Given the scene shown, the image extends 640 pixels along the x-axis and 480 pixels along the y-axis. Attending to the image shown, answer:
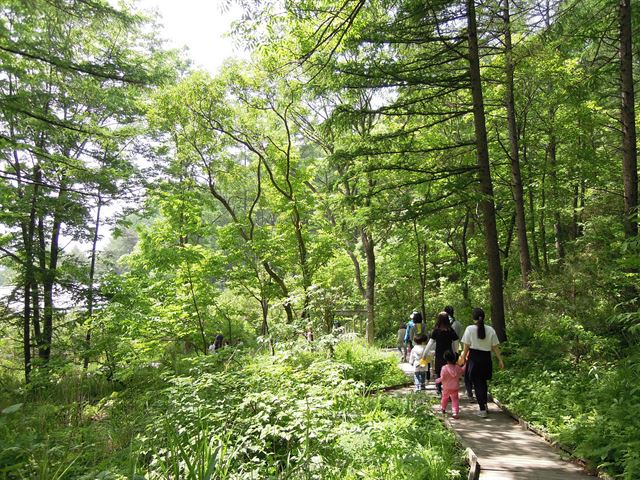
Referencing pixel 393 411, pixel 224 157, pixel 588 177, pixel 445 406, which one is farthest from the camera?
pixel 224 157

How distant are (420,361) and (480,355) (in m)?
1.14

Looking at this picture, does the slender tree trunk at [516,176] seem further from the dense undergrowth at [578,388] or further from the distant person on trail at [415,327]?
the distant person on trail at [415,327]

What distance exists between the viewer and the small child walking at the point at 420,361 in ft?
24.5

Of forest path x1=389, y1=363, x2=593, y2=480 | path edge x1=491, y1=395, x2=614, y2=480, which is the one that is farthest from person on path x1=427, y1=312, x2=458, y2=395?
path edge x1=491, y1=395, x2=614, y2=480

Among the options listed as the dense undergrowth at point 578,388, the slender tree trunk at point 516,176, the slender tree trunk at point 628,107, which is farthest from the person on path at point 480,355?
the slender tree trunk at point 516,176

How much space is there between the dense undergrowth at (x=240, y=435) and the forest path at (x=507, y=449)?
14.7 inches

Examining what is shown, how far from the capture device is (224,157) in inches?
598

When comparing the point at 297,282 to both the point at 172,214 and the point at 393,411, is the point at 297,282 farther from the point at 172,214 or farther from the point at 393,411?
the point at 393,411

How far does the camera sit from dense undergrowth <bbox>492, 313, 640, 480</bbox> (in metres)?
4.31

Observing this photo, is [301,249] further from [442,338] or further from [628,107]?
[628,107]

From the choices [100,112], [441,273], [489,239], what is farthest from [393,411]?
[100,112]

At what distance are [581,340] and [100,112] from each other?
57.9 feet

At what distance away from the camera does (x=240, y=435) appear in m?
4.31

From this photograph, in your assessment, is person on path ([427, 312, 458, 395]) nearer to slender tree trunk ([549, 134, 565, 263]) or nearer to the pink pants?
the pink pants
